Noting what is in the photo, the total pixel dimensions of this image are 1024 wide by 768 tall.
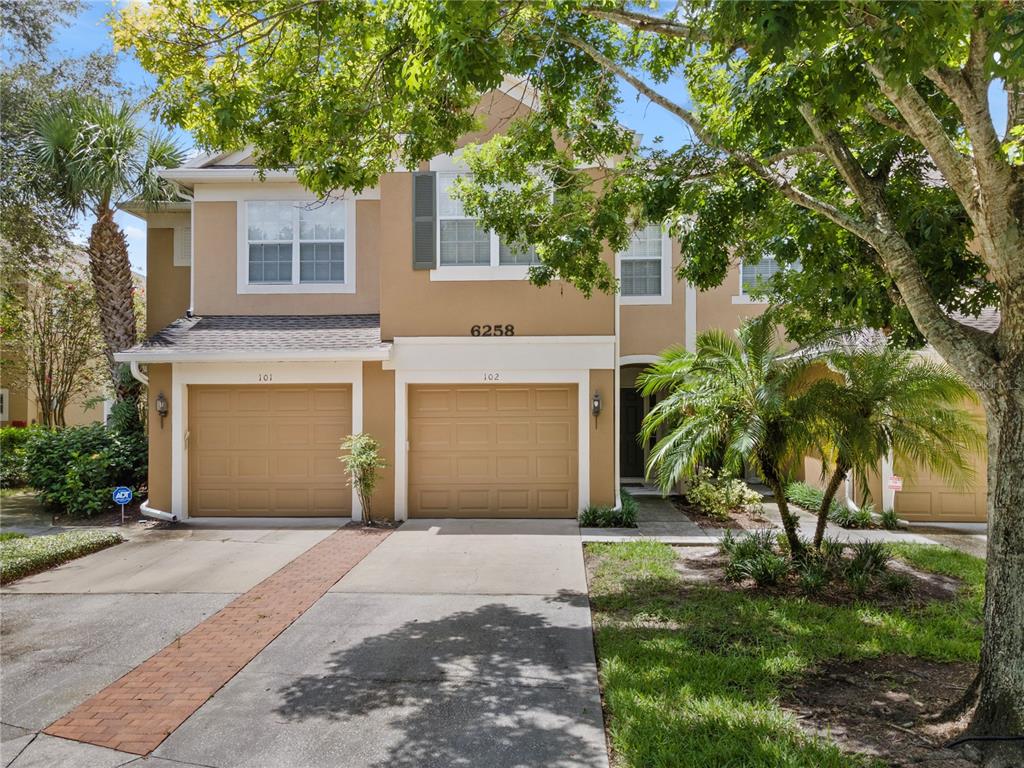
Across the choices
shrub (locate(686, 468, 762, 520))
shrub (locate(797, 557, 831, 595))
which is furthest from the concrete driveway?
shrub (locate(686, 468, 762, 520))

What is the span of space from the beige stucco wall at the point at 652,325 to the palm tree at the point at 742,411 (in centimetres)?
576

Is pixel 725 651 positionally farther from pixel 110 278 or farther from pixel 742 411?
pixel 110 278

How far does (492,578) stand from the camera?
7.79 metres

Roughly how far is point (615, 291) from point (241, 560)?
6342 mm

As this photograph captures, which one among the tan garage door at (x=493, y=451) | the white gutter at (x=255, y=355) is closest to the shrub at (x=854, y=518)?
the tan garage door at (x=493, y=451)

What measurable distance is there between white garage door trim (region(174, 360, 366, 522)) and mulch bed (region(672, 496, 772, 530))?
6.00m

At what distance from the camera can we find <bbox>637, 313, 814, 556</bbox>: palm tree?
736 centimetres

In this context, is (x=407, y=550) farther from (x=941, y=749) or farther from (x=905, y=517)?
(x=905, y=517)

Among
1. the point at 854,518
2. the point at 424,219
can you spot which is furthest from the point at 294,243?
the point at 854,518

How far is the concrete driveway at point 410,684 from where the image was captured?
401cm

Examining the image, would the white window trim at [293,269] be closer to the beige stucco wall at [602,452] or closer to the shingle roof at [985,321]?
the beige stucco wall at [602,452]

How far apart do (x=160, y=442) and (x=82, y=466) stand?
1878 millimetres

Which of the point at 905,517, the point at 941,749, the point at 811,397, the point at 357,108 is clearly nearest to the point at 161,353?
the point at 357,108

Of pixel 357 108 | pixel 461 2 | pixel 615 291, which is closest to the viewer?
pixel 461 2
